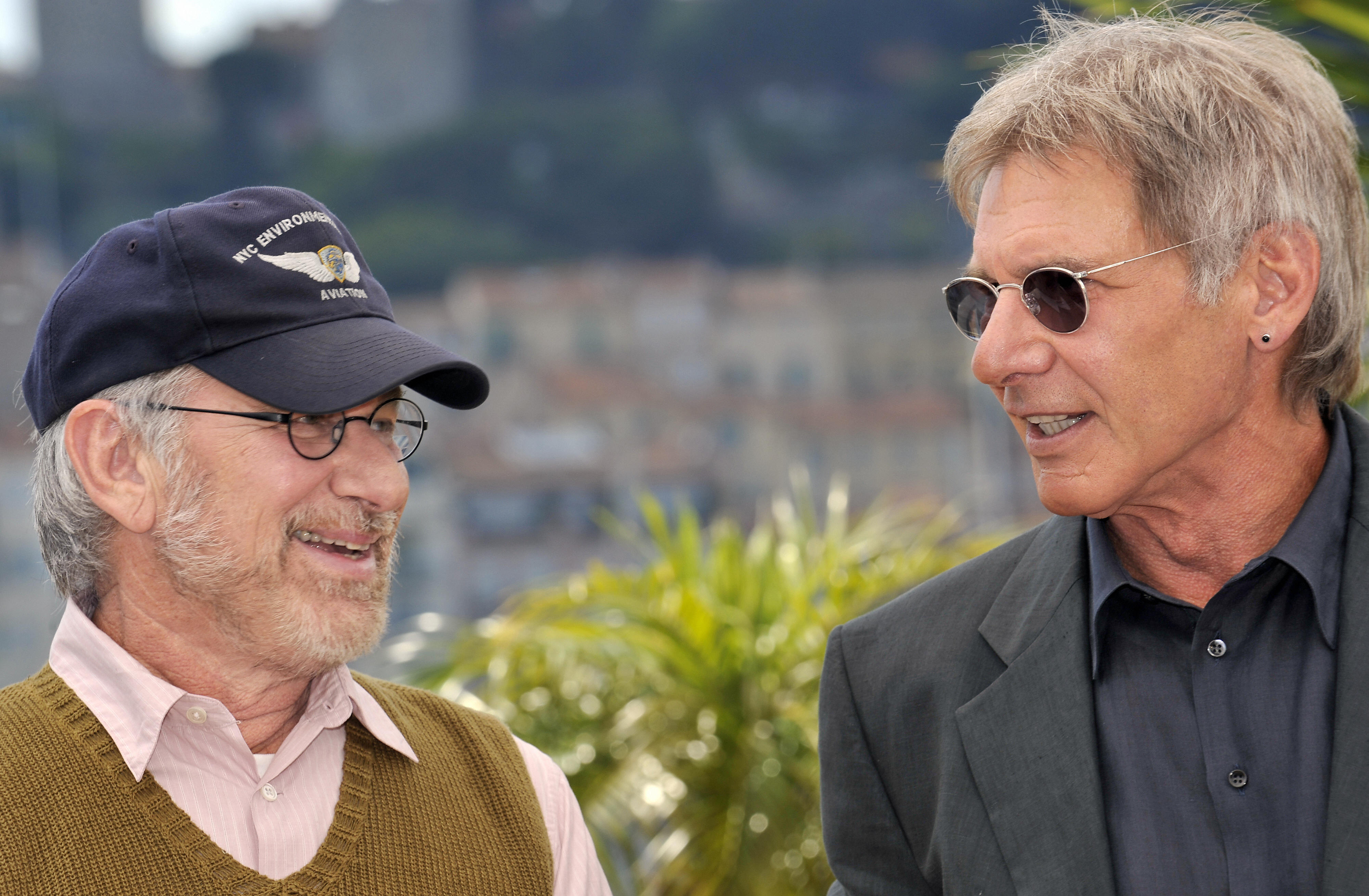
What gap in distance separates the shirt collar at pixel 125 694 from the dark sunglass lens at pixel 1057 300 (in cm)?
89

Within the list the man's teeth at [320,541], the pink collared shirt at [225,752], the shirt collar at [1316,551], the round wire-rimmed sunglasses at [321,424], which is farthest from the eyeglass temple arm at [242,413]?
the shirt collar at [1316,551]

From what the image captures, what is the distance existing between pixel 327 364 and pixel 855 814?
2.73 feet

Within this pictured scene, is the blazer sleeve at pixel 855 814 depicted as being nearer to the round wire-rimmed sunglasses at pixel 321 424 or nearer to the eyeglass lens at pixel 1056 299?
the eyeglass lens at pixel 1056 299

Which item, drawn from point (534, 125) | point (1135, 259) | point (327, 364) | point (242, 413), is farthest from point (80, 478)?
point (534, 125)

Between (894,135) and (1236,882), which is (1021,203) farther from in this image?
(894,135)

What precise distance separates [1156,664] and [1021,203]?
1.80ft

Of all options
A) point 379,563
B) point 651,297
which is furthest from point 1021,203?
point 651,297

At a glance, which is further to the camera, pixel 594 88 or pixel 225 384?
pixel 594 88

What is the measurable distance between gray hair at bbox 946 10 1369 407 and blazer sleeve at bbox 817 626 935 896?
2.13 ft

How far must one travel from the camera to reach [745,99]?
17.7 m

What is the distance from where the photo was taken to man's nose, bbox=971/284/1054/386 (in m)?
1.42

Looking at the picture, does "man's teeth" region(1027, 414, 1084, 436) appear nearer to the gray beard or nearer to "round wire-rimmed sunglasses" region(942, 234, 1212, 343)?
"round wire-rimmed sunglasses" region(942, 234, 1212, 343)

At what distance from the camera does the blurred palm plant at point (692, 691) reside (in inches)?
131

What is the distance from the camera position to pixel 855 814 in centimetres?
155
